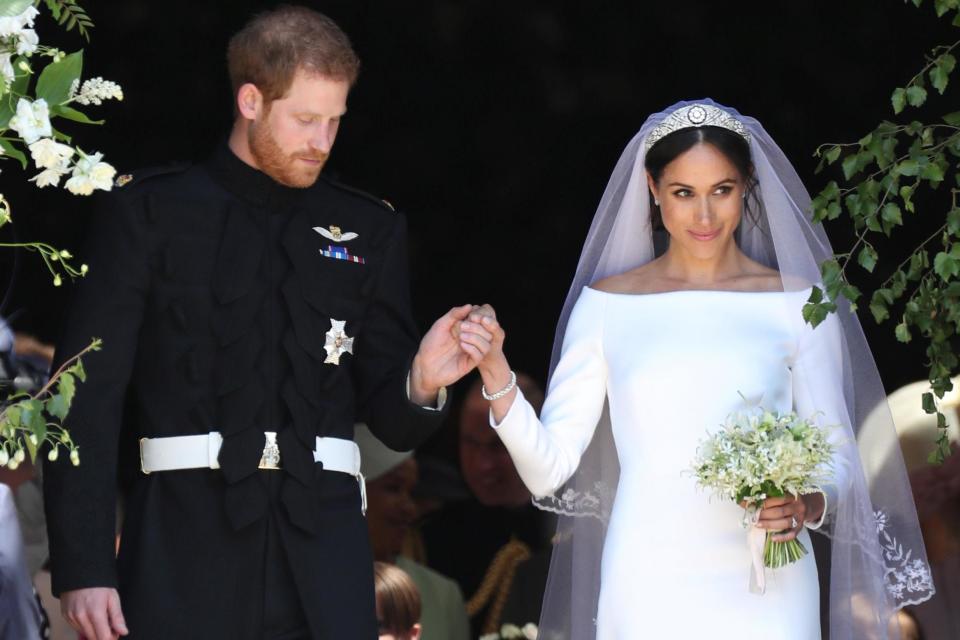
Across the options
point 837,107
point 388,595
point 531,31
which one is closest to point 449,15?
point 531,31

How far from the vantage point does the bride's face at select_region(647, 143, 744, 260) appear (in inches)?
185

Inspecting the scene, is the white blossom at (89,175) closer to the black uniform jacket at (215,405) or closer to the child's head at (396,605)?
the black uniform jacket at (215,405)

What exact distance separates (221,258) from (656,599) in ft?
4.35

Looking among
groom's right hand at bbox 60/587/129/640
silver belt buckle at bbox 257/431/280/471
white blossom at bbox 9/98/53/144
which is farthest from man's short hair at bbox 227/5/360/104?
groom's right hand at bbox 60/587/129/640

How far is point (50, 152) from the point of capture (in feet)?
11.1

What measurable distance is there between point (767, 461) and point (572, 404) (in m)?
0.66

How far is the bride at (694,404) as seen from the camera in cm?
449

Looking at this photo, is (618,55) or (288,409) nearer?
(288,409)

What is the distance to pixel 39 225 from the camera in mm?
7742

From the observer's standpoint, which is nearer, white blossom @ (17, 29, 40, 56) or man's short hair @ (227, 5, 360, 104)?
white blossom @ (17, 29, 40, 56)

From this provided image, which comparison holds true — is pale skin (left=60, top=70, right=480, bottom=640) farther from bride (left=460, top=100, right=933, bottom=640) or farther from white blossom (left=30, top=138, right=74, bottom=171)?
white blossom (left=30, top=138, right=74, bottom=171)

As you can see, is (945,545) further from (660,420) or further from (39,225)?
(39,225)

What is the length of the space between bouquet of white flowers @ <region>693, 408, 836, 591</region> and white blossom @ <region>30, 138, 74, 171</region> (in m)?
1.70

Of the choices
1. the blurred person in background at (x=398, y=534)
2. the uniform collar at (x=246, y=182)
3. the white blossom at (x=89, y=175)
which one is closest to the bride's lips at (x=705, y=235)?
the uniform collar at (x=246, y=182)
